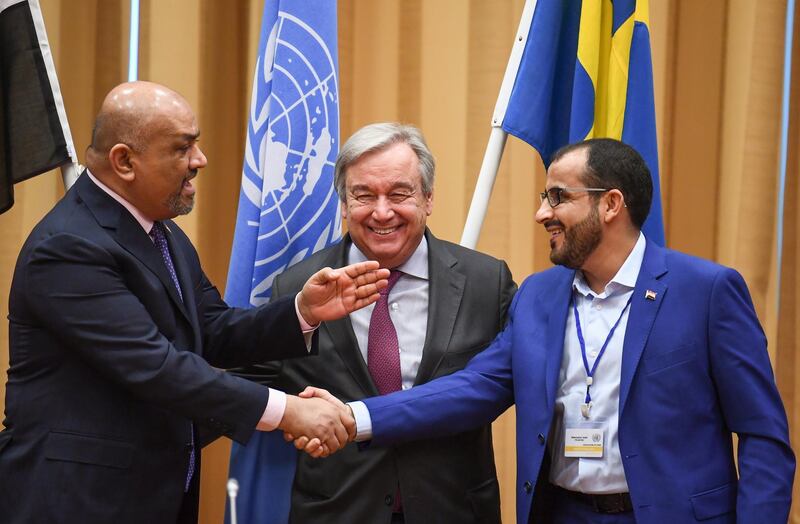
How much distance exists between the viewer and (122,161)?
7.75 feet

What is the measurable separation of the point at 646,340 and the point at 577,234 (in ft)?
1.08

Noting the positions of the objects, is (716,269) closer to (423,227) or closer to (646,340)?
(646,340)

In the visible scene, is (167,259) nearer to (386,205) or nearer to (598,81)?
(386,205)

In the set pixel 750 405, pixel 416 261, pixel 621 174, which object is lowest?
pixel 750 405

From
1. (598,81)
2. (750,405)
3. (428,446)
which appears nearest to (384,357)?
(428,446)

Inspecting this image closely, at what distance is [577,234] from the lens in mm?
2488

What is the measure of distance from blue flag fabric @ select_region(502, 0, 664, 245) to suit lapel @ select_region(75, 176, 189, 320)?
120 centimetres

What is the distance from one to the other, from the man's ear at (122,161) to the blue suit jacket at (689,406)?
109 centimetres

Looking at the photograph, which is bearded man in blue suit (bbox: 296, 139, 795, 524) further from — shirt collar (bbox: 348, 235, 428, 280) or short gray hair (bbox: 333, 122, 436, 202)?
short gray hair (bbox: 333, 122, 436, 202)

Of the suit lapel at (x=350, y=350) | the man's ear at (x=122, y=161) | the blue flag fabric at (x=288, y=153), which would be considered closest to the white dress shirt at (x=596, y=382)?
the suit lapel at (x=350, y=350)

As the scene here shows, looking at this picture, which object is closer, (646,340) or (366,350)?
(646,340)

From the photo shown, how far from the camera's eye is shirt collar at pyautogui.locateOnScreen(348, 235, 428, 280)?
271 cm

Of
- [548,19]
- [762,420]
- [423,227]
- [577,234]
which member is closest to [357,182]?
[423,227]

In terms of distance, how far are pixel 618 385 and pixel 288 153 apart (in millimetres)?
1327
